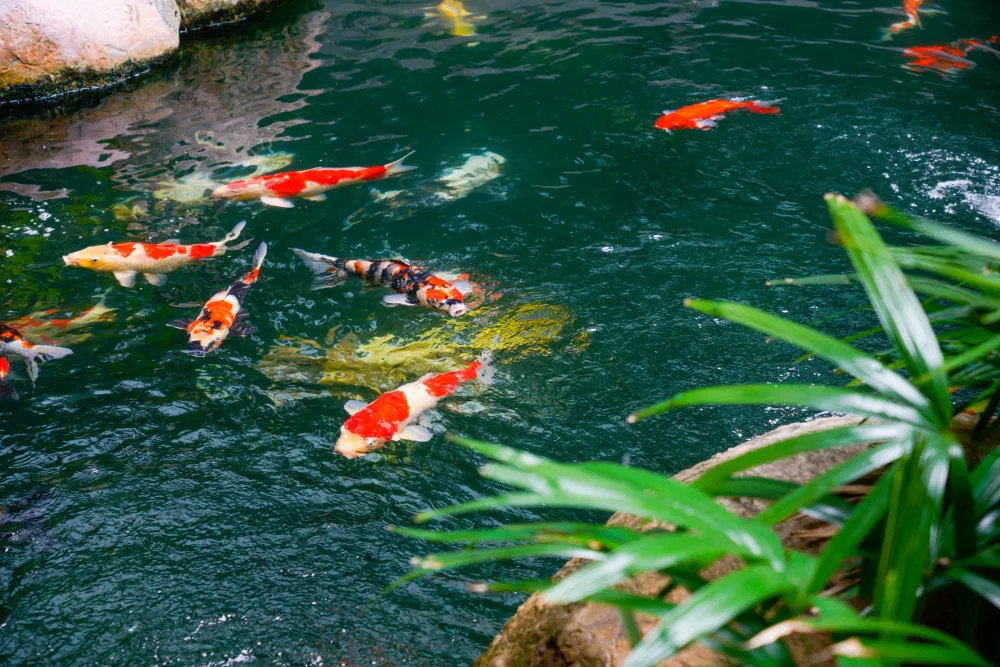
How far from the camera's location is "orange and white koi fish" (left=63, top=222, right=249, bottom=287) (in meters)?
6.15

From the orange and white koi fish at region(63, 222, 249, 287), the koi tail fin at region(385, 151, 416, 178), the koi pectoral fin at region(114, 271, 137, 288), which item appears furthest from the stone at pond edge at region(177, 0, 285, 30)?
the koi pectoral fin at region(114, 271, 137, 288)

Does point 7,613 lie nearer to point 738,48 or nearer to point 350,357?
point 350,357

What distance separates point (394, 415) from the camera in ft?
15.1

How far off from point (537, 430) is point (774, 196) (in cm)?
368

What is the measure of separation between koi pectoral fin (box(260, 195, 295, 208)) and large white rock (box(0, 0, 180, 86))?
4947mm

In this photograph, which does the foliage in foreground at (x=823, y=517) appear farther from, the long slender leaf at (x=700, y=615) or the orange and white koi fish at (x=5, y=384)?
the orange and white koi fish at (x=5, y=384)

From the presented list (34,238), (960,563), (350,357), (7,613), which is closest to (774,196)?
(350,357)

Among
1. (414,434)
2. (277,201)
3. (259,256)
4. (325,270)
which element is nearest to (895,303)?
(414,434)

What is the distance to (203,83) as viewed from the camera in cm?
984

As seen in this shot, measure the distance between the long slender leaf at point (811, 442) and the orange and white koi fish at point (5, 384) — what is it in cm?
525

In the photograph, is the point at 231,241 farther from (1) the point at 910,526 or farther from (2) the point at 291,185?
(1) the point at 910,526

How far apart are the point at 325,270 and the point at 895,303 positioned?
202 inches

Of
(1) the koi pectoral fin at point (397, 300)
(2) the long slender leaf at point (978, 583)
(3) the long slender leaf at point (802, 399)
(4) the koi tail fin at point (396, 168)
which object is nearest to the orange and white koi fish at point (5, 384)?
(1) the koi pectoral fin at point (397, 300)

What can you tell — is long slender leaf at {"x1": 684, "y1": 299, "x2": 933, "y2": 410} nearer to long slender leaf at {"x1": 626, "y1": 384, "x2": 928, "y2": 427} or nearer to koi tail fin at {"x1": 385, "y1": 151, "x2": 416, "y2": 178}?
long slender leaf at {"x1": 626, "y1": 384, "x2": 928, "y2": 427}
